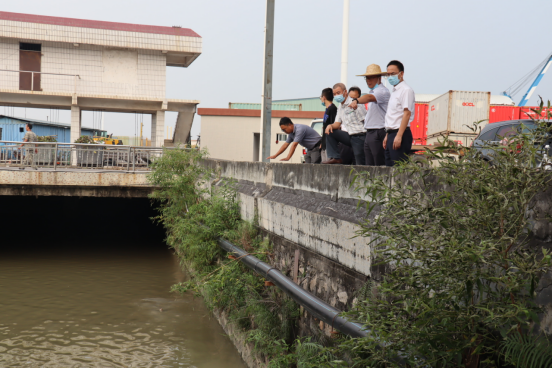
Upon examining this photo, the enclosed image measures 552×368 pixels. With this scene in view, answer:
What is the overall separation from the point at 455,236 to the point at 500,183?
0.33 m

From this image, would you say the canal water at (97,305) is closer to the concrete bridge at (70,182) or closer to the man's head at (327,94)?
the concrete bridge at (70,182)

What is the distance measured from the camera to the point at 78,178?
1253cm

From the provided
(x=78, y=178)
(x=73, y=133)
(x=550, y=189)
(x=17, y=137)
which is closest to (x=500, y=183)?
(x=550, y=189)

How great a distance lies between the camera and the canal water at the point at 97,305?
23.2ft

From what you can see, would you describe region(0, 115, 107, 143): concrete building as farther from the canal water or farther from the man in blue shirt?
the man in blue shirt

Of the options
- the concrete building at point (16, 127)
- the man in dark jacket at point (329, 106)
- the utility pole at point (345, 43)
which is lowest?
the man in dark jacket at point (329, 106)

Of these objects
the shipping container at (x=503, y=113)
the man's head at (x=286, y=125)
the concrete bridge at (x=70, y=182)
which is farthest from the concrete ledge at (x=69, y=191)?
the shipping container at (x=503, y=113)

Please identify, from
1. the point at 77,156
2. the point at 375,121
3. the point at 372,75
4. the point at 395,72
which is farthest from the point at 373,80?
the point at 77,156

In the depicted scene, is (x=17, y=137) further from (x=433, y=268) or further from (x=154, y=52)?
(x=433, y=268)

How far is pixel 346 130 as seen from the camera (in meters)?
6.84

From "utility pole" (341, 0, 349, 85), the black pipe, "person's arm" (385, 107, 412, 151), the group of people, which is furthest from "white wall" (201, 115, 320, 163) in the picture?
"person's arm" (385, 107, 412, 151)

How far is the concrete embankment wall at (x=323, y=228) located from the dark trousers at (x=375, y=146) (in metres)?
0.93

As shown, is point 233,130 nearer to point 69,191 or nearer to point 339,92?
point 69,191

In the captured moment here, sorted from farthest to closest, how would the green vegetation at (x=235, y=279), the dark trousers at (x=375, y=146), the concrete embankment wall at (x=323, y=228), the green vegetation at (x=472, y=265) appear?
the dark trousers at (x=375, y=146) < the green vegetation at (x=235, y=279) < the concrete embankment wall at (x=323, y=228) < the green vegetation at (x=472, y=265)
